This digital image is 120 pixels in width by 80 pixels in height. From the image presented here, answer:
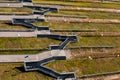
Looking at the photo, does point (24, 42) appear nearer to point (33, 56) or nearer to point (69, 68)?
point (33, 56)

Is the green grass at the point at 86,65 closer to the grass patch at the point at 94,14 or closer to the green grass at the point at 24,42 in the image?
the green grass at the point at 24,42

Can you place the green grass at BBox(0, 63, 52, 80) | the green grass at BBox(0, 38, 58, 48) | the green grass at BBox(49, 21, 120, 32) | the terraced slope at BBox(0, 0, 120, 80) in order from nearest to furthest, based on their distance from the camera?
the green grass at BBox(0, 63, 52, 80), the terraced slope at BBox(0, 0, 120, 80), the green grass at BBox(0, 38, 58, 48), the green grass at BBox(49, 21, 120, 32)

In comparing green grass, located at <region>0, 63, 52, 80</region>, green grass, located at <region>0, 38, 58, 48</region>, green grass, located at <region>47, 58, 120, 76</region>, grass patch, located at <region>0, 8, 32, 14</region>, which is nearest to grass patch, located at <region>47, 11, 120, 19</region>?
grass patch, located at <region>0, 8, 32, 14</region>

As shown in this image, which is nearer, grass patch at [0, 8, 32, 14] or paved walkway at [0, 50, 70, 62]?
paved walkway at [0, 50, 70, 62]

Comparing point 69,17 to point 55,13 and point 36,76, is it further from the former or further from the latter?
point 36,76

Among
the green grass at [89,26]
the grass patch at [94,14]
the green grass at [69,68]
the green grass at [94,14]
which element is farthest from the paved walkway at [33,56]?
the green grass at [94,14]

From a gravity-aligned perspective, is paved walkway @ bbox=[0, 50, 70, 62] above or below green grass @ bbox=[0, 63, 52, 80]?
above

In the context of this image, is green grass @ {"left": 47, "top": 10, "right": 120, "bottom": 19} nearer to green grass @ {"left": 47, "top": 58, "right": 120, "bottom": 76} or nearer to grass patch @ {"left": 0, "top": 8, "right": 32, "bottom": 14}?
grass patch @ {"left": 0, "top": 8, "right": 32, "bottom": 14}

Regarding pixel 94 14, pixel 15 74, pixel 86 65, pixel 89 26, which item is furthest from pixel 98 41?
pixel 15 74
